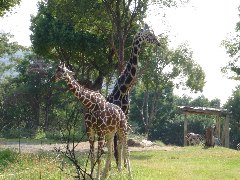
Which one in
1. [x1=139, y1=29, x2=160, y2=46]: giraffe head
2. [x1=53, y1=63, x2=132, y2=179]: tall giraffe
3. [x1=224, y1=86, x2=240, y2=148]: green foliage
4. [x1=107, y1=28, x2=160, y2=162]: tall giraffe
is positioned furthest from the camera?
[x1=224, y1=86, x2=240, y2=148]: green foliage

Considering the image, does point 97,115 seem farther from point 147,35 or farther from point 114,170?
point 147,35

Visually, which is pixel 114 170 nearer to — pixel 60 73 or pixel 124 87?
pixel 124 87

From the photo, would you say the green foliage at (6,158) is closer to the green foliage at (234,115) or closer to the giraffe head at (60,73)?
the giraffe head at (60,73)

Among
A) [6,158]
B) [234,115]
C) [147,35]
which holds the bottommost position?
[6,158]

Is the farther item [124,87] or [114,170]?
[124,87]

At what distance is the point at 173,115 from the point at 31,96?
62.9ft

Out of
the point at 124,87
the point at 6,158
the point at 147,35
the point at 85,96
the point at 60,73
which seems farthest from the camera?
the point at 147,35

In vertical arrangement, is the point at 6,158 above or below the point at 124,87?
below

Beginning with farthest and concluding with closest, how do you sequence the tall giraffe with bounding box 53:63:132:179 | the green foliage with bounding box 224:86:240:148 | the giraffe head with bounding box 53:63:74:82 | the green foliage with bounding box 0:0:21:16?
1. the green foliage with bounding box 224:86:240:148
2. the green foliage with bounding box 0:0:21:16
3. the tall giraffe with bounding box 53:63:132:179
4. the giraffe head with bounding box 53:63:74:82

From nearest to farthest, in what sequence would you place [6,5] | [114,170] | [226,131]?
1. [114,170]
2. [6,5]
3. [226,131]

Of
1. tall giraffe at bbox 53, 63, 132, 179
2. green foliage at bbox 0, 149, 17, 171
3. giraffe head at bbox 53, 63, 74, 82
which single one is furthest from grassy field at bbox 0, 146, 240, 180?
giraffe head at bbox 53, 63, 74, 82

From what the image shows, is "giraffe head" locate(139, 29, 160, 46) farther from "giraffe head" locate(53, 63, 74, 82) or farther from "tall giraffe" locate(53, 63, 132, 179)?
"giraffe head" locate(53, 63, 74, 82)

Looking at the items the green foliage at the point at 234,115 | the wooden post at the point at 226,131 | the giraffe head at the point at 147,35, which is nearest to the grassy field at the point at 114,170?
the giraffe head at the point at 147,35

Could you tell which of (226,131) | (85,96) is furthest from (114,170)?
(226,131)
